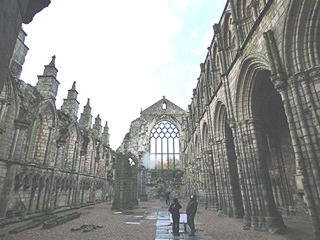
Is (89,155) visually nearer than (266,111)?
No

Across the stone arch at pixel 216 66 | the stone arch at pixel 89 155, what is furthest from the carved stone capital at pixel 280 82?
the stone arch at pixel 89 155

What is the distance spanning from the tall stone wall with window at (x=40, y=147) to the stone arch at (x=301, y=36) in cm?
1123

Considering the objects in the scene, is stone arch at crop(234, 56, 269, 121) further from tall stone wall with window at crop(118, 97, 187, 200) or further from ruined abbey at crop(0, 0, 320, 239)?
tall stone wall with window at crop(118, 97, 187, 200)

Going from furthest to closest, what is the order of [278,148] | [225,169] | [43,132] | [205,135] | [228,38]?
[205,135]
[43,132]
[278,148]
[225,169]
[228,38]

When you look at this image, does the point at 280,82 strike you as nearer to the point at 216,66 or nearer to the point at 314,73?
the point at 314,73

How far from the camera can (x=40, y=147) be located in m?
12.0

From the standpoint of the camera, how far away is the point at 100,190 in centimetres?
2264

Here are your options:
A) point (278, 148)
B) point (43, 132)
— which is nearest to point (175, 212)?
point (278, 148)

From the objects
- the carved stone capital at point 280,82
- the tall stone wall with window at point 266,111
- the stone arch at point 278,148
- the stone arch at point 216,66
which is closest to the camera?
the tall stone wall with window at point 266,111

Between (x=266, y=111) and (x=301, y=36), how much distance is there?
25.3ft

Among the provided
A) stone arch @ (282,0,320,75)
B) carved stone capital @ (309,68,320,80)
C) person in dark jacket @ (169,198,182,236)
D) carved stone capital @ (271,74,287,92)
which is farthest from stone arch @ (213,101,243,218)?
carved stone capital @ (309,68,320,80)

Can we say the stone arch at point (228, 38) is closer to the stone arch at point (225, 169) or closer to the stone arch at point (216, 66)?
the stone arch at point (216, 66)

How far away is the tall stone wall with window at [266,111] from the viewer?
4645 millimetres

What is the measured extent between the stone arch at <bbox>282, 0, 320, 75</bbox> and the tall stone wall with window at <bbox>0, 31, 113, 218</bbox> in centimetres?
1123
